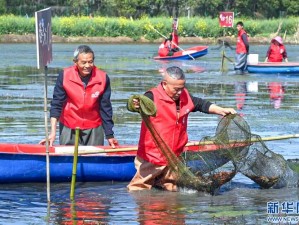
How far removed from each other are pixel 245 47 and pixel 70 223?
24.1 m

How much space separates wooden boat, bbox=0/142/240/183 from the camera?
12.1 m

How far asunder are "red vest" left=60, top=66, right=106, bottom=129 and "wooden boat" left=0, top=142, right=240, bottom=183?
1.22 ft

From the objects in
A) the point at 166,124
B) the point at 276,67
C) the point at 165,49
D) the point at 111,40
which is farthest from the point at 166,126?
the point at 111,40

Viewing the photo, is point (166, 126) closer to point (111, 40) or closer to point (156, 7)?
point (111, 40)

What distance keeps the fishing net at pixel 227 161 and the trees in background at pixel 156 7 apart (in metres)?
68.8

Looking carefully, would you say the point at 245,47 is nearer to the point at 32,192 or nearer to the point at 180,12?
the point at 32,192

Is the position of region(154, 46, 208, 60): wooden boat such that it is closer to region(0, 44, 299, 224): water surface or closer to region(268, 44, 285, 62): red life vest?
region(0, 44, 299, 224): water surface

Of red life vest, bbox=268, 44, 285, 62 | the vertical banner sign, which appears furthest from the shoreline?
the vertical banner sign

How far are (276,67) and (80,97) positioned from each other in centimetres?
2083

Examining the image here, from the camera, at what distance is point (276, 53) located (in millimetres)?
32656

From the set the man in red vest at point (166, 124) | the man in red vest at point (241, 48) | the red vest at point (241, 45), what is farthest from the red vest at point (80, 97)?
the red vest at point (241, 45)

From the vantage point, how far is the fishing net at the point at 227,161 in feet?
38.1

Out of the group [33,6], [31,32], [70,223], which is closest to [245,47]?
[70,223]

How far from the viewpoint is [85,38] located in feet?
223
